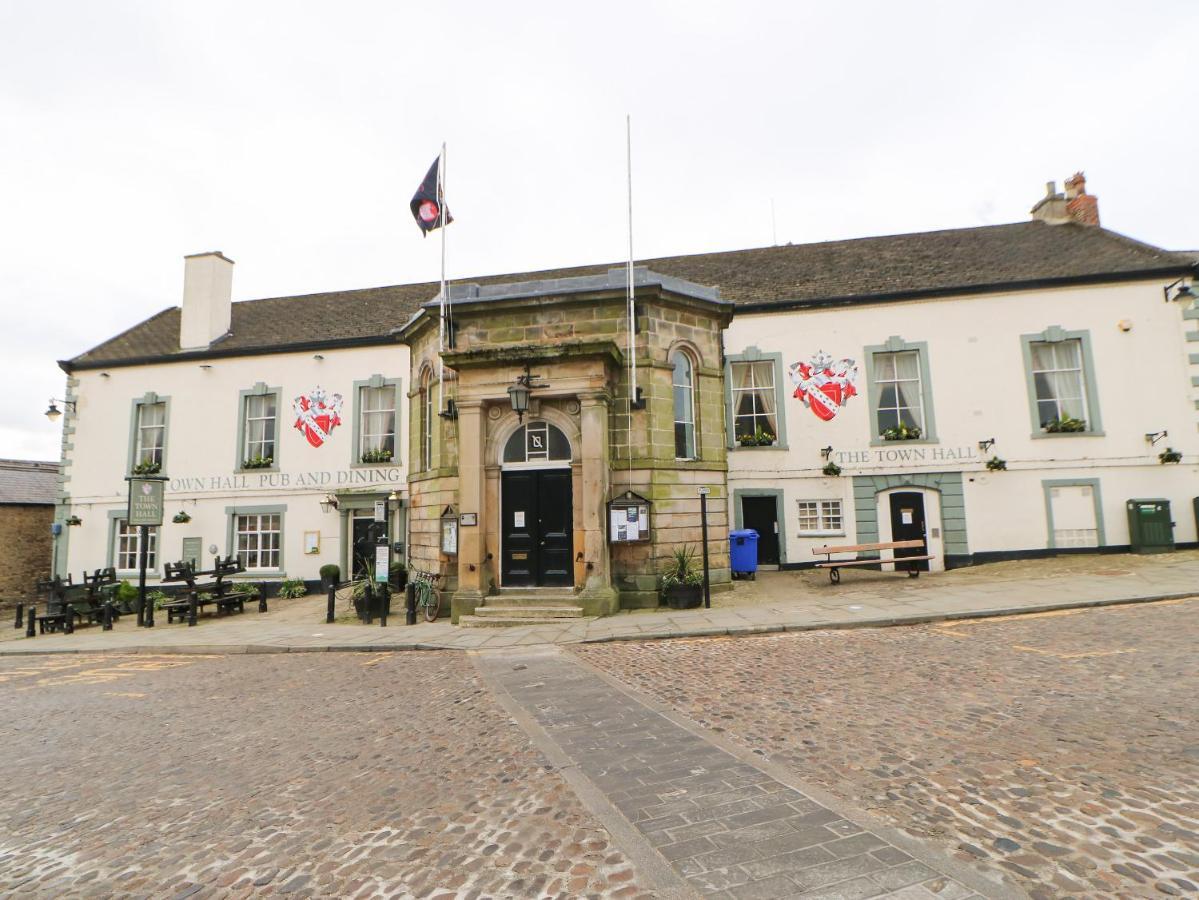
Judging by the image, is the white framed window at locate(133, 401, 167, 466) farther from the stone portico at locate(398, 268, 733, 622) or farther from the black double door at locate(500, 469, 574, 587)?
the black double door at locate(500, 469, 574, 587)

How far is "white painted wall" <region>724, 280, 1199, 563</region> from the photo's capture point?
51.3 feet

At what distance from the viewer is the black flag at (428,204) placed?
1394 cm

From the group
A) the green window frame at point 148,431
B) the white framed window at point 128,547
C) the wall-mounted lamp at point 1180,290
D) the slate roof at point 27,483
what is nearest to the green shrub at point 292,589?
the white framed window at point 128,547

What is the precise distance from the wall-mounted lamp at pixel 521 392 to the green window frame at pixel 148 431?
48.4ft

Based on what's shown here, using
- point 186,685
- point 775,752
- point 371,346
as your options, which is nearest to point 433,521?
point 186,685

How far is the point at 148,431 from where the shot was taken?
66.4ft

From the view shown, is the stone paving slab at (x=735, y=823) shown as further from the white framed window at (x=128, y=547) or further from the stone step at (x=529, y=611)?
the white framed window at (x=128, y=547)

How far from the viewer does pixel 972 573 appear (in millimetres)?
14625

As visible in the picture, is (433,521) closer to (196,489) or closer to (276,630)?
(276,630)

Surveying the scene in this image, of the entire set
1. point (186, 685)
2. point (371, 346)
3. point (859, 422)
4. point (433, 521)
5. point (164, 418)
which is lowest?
point (186, 685)

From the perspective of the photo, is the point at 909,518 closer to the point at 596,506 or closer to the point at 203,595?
the point at 596,506

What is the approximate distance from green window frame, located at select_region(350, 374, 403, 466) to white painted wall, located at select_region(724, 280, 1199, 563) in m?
10.5

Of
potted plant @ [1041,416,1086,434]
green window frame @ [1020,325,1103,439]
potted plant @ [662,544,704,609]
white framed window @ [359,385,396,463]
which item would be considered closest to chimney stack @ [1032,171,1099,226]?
green window frame @ [1020,325,1103,439]

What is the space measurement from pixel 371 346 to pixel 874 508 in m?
15.9
